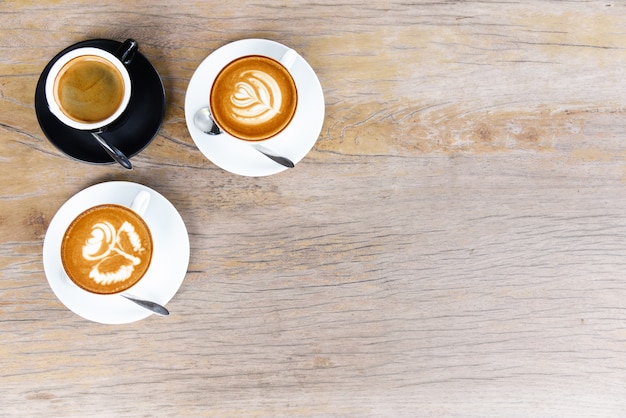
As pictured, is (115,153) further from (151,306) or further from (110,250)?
(151,306)

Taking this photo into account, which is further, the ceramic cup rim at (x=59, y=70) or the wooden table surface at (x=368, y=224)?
the wooden table surface at (x=368, y=224)

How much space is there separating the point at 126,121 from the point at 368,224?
0.55 metres

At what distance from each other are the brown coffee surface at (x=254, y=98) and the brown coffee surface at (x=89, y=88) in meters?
0.20

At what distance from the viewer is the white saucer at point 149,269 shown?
42.5 inches

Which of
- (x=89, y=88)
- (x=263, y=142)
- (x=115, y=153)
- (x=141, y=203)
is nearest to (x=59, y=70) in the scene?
(x=89, y=88)

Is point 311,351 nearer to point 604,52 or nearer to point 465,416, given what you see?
point 465,416

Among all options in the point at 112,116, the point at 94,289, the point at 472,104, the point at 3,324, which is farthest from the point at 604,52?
the point at 3,324

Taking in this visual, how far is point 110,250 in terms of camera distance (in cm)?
105

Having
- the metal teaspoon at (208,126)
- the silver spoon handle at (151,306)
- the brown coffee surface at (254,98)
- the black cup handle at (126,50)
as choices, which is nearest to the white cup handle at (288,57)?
the brown coffee surface at (254,98)

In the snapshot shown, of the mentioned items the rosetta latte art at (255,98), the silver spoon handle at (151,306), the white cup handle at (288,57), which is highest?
the white cup handle at (288,57)

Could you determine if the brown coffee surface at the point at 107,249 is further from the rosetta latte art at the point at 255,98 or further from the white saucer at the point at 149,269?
the rosetta latte art at the point at 255,98

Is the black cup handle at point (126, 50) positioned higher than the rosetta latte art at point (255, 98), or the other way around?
the black cup handle at point (126, 50)

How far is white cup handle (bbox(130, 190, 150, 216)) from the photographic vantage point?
106 cm

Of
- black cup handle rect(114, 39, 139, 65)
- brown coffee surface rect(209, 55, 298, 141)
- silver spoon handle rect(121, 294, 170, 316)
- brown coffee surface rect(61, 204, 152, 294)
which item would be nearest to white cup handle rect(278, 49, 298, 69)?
brown coffee surface rect(209, 55, 298, 141)
